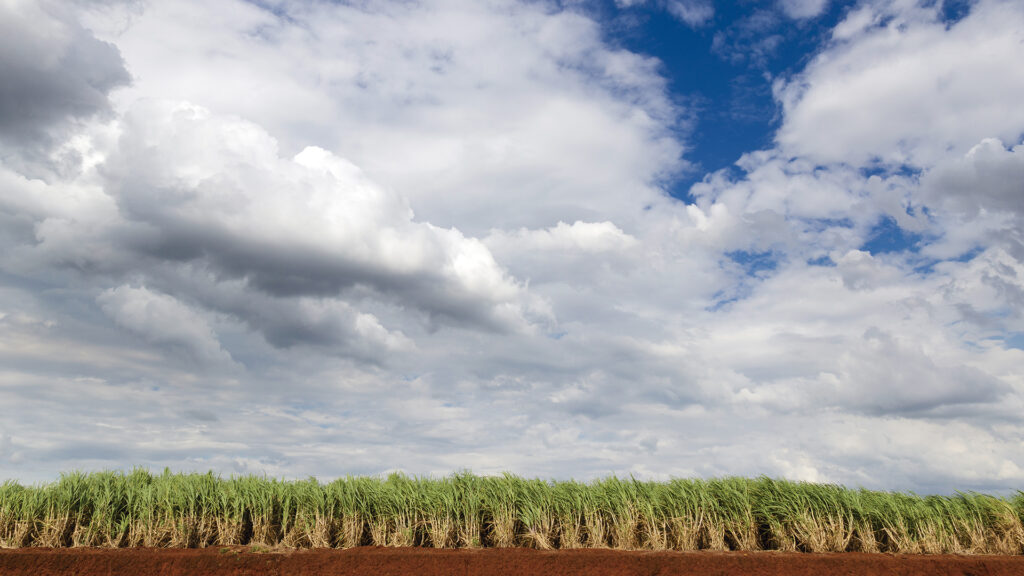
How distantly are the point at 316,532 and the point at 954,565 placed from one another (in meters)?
9.36

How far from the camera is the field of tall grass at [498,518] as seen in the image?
32.0ft

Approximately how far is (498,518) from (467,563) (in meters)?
1.11

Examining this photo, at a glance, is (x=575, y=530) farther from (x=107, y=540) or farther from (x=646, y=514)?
(x=107, y=540)

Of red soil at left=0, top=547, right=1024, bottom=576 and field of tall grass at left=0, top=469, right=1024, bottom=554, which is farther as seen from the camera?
field of tall grass at left=0, top=469, right=1024, bottom=554

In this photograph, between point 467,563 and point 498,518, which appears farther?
point 498,518

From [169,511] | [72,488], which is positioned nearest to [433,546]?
[169,511]

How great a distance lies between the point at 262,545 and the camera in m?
9.48

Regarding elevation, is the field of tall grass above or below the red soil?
above

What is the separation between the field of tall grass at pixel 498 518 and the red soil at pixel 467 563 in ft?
1.89

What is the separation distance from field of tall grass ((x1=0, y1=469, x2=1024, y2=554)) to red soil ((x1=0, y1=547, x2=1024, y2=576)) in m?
0.57

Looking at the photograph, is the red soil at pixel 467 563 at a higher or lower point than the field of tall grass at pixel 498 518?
lower

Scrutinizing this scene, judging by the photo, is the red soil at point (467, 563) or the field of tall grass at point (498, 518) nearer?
the red soil at point (467, 563)

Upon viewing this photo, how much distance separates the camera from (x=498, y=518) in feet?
31.9

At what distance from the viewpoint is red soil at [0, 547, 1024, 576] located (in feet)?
28.5
